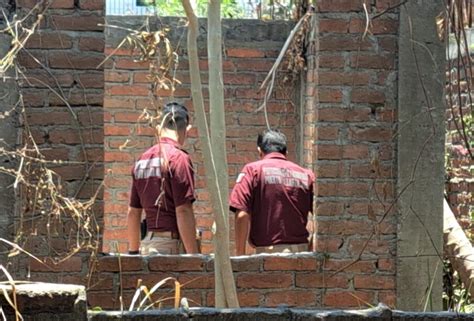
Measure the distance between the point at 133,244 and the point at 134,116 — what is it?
1691 millimetres

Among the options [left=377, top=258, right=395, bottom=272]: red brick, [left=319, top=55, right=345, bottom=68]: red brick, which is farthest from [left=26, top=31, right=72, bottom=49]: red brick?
[left=377, top=258, right=395, bottom=272]: red brick

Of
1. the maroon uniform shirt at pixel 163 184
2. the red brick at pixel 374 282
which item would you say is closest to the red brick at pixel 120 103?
the maroon uniform shirt at pixel 163 184

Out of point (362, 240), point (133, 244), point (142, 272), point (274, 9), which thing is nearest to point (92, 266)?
point (142, 272)

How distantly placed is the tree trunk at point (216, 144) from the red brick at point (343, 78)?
3.92ft

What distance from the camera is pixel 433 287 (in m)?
5.13

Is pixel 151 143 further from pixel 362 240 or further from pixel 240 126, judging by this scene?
pixel 362 240

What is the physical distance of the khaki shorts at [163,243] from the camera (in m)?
5.39

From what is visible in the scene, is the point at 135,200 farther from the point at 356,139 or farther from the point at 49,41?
the point at 356,139

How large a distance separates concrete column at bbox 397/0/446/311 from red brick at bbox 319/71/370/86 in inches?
7.9

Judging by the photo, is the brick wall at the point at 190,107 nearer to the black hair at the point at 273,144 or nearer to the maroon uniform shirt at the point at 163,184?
the black hair at the point at 273,144

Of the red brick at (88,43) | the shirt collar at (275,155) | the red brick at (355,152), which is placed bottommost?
the shirt collar at (275,155)

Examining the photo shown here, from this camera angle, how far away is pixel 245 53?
7.20 metres

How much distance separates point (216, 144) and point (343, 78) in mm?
1294

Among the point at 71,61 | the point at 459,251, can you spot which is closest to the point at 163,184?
the point at 71,61
